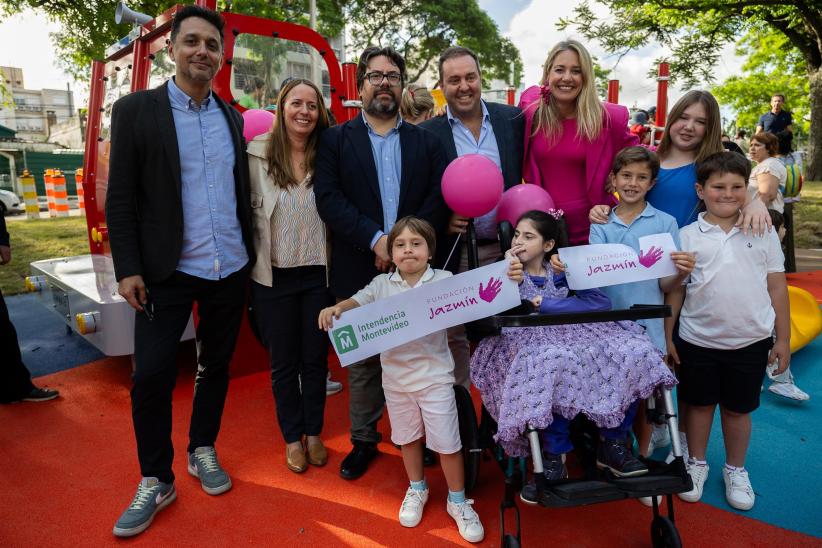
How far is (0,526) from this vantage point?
254 centimetres

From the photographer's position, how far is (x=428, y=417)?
97.7 inches

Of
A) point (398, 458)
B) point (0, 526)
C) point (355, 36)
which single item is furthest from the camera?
point (355, 36)

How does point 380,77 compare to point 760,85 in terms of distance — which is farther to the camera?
point 760,85

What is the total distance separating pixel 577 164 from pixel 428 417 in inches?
63.2

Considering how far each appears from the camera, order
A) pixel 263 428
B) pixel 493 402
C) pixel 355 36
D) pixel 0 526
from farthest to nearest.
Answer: pixel 355 36
pixel 263 428
pixel 0 526
pixel 493 402

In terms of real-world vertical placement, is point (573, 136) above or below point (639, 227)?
above

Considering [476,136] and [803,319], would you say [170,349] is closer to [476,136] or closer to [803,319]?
[476,136]

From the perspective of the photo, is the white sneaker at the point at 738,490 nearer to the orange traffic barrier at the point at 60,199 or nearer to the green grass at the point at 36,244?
the green grass at the point at 36,244

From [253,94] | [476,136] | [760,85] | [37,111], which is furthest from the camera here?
[37,111]

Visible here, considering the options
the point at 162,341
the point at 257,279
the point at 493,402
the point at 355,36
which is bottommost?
the point at 493,402

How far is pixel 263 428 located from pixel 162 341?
1.22 metres

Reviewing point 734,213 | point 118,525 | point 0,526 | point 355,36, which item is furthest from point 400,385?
point 355,36

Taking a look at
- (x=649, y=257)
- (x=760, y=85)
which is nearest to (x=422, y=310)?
(x=649, y=257)

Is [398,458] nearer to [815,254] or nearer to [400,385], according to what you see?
[400,385]
